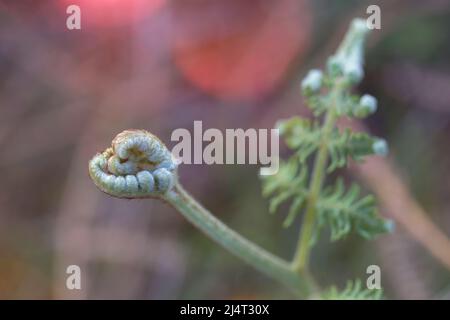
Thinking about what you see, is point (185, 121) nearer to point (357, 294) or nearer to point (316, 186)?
point (316, 186)

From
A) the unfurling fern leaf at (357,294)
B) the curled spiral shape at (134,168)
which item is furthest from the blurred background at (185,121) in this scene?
the curled spiral shape at (134,168)

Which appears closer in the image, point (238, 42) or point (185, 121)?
point (185, 121)

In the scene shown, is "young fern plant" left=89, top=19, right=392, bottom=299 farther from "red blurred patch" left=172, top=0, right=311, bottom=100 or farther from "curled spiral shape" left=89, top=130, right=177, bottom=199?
"red blurred patch" left=172, top=0, right=311, bottom=100

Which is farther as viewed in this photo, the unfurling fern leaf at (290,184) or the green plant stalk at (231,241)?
the unfurling fern leaf at (290,184)

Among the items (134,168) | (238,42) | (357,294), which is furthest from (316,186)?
(238,42)

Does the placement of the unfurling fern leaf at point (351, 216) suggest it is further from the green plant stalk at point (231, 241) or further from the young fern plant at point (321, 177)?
the green plant stalk at point (231, 241)

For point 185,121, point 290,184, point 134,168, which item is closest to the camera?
point 134,168

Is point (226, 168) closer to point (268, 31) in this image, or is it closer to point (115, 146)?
point (268, 31)
